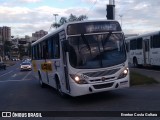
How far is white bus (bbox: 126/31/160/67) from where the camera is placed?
29056 mm

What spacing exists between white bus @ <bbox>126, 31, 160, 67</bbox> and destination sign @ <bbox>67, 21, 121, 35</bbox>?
1517cm

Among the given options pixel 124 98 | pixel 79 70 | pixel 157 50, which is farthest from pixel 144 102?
pixel 157 50

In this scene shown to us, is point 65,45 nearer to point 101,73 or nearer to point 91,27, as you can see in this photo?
point 91,27

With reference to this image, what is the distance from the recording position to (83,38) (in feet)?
44.7

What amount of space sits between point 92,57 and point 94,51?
0.24 m

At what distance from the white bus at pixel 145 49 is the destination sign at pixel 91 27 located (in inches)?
597

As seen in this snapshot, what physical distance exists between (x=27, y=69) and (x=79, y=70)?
4144 cm

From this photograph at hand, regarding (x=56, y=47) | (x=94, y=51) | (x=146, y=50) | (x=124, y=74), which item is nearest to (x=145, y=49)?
(x=146, y=50)

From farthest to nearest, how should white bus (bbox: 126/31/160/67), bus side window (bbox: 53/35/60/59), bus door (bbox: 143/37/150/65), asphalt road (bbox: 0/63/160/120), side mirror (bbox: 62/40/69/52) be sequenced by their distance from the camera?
bus door (bbox: 143/37/150/65) → white bus (bbox: 126/31/160/67) → bus side window (bbox: 53/35/60/59) → side mirror (bbox: 62/40/69/52) → asphalt road (bbox: 0/63/160/120)

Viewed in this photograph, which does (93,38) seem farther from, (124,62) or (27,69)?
(27,69)

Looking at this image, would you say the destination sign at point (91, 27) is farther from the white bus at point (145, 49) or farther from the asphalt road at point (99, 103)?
the white bus at point (145, 49)

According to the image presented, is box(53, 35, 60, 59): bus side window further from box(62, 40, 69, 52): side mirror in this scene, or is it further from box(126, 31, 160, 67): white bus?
box(126, 31, 160, 67): white bus

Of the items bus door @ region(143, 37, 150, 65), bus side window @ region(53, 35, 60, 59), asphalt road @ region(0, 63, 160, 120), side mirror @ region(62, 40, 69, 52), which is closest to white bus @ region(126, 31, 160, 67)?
bus door @ region(143, 37, 150, 65)

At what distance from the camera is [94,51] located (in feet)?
44.4
